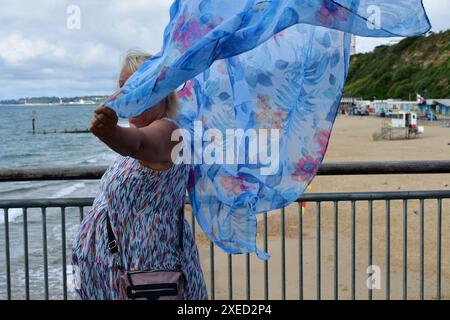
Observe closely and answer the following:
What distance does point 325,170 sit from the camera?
12.1ft

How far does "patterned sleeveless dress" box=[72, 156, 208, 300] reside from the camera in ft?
7.50

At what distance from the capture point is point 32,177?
3.66 meters

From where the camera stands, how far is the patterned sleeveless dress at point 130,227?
7.50 ft

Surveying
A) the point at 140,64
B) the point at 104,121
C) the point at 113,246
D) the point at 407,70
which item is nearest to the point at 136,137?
the point at 104,121

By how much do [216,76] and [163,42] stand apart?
15.0 inches

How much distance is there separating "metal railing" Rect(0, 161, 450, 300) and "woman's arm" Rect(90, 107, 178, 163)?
1.29 metres

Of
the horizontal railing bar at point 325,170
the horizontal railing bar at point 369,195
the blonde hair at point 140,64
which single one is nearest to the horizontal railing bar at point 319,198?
the horizontal railing bar at point 369,195

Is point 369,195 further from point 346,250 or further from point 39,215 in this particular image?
point 39,215

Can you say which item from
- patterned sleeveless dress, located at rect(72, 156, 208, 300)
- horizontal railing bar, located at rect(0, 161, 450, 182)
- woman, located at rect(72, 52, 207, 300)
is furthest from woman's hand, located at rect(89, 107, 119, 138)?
horizontal railing bar, located at rect(0, 161, 450, 182)

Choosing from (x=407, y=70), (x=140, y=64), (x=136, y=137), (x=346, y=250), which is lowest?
(x=346, y=250)

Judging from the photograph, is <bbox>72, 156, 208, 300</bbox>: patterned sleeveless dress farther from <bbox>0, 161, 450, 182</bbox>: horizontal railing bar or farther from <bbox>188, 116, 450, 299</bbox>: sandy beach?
<bbox>188, 116, 450, 299</bbox>: sandy beach

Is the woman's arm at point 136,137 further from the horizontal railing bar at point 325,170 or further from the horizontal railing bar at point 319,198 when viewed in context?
the horizontal railing bar at point 325,170

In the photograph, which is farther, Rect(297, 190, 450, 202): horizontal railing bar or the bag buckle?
Rect(297, 190, 450, 202): horizontal railing bar

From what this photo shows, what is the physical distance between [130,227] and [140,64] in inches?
23.5
